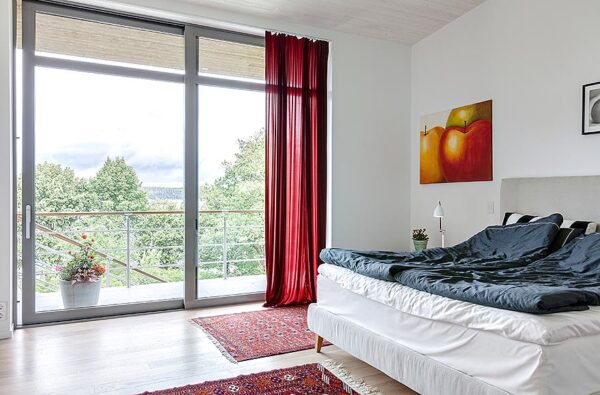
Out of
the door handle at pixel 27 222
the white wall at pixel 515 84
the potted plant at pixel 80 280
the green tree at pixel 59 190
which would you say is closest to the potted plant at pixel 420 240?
the white wall at pixel 515 84

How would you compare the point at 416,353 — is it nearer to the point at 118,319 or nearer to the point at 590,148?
the point at 590,148

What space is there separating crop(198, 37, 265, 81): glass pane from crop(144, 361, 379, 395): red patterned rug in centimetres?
299

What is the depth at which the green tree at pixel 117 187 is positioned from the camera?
4.25 meters

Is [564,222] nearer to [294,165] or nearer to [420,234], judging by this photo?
[420,234]

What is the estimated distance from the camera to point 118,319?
3945 millimetres

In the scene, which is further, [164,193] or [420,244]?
[420,244]

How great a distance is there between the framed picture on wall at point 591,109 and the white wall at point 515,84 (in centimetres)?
5

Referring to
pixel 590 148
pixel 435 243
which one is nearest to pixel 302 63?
pixel 435 243

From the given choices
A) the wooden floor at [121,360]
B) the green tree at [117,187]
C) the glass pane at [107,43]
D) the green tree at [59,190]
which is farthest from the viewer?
the green tree at [117,187]

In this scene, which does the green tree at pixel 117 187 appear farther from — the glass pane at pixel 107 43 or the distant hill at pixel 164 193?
the glass pane at pixel 107 43

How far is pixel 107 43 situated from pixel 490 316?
391 cm

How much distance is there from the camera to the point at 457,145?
4426 mm

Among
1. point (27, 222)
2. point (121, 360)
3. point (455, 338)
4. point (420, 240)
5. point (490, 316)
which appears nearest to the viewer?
point (490, 316)

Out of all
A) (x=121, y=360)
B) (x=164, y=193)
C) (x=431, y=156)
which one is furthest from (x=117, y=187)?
(x=431, y=156)
